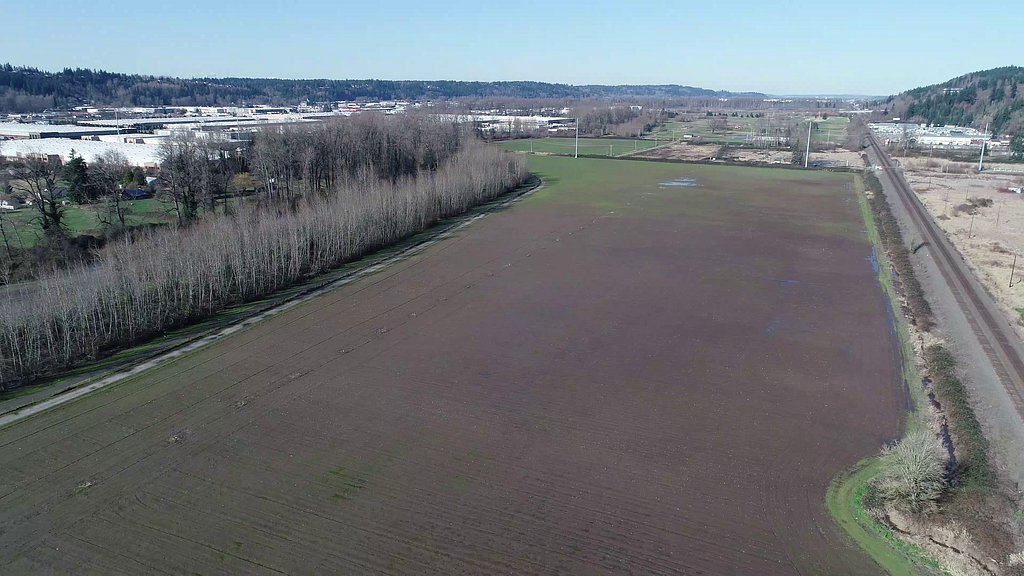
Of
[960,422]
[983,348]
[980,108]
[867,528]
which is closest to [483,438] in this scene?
[867,528]

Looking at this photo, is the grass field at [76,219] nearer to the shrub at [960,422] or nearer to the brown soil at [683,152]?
the shrub at [960,422]

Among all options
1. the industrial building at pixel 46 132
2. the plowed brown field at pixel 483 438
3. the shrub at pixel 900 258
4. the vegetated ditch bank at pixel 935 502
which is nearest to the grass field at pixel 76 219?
the plowed brown field at pixel 483 438

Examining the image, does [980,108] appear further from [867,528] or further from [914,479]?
[867,528]

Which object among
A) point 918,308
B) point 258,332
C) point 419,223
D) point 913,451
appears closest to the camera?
point 913,451

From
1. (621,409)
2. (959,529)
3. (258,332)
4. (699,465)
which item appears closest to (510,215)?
(258,332)

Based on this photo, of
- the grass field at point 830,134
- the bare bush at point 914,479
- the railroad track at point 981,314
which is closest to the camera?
the bare bush at point 914,479

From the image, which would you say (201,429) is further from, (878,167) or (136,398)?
(878,167)

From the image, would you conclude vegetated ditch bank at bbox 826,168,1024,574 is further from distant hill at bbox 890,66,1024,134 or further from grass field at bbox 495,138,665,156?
distant hill at bbox 890,66,1024,134
